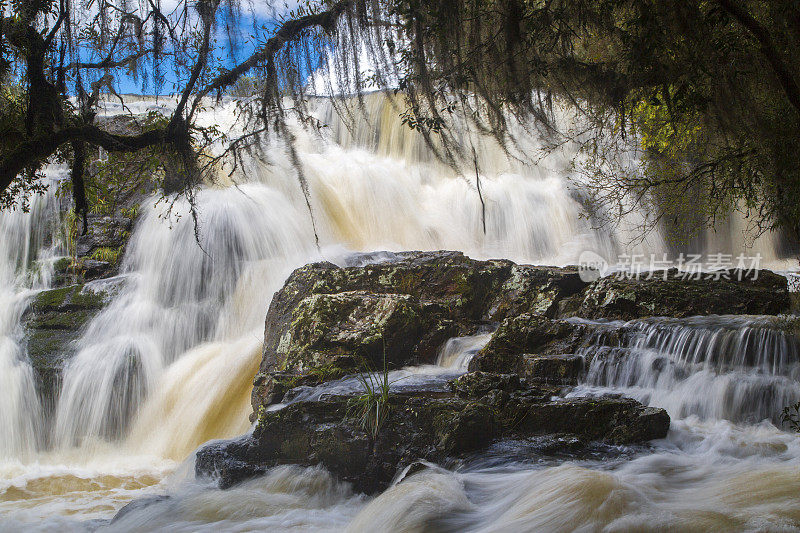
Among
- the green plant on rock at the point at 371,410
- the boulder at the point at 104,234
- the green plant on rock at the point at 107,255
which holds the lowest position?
the green plant on rock at the point at 371,410

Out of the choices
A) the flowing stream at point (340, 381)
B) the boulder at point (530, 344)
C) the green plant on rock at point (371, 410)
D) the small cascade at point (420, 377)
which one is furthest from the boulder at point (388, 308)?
the green plant on rock at point (371, 410)

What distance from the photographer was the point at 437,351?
23.8ft

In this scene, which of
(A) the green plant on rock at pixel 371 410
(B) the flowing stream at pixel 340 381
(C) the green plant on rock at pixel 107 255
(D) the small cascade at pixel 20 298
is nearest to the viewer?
(B) the flowing stream at pixel 340 381

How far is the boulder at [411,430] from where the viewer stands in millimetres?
4707

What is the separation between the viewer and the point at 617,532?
3.37m

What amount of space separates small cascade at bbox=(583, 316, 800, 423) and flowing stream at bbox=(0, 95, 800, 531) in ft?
0.06

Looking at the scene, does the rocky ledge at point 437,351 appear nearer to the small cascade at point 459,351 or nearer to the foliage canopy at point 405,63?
the small cascade at point 459,351

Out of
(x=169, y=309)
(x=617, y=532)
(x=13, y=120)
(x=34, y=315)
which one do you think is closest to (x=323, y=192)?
(x=169, y=309)

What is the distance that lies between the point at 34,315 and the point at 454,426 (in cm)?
737

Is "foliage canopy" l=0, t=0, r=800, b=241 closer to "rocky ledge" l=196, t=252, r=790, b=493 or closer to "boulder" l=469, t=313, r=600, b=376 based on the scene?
"rocky ledge" l=196, t=252, r=790, b=493

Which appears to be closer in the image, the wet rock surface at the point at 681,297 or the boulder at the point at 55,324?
the wet rock surface at the point at 681,297

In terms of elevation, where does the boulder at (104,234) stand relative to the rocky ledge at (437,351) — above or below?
above

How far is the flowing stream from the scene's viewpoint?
4008mm

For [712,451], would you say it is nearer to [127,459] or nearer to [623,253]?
[127,459]
